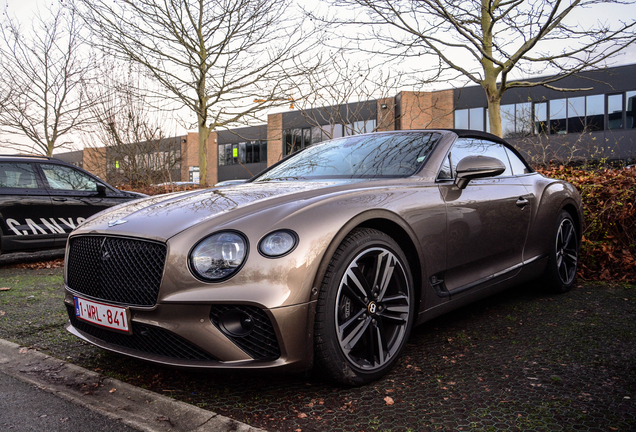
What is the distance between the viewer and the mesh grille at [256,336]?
82.5 inches

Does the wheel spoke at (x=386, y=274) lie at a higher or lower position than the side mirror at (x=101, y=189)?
lower

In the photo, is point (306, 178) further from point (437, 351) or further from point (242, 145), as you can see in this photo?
point (242, 145)

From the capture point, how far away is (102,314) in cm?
238

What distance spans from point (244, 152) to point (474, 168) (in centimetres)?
4168

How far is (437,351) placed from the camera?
9.73 feet

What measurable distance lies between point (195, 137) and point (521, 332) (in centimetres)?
4618

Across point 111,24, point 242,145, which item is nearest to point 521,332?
point 111,24

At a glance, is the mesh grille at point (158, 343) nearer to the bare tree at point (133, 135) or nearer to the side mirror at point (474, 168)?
the side mirror at point (474, 168)

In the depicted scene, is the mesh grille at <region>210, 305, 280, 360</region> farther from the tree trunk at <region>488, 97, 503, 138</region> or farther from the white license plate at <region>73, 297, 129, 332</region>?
the tree trunk at <region>488, 97, 503, 138</region>

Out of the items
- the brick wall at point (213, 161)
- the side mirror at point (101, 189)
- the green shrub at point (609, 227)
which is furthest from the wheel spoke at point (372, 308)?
the brick wall at point (213, 161)

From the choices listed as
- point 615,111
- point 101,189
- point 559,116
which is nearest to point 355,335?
point 101,189

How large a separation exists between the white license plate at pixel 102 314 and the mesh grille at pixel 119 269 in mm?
39

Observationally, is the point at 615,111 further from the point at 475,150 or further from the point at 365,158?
the point at 365,158

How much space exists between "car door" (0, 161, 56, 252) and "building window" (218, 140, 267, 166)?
33.4 meters
